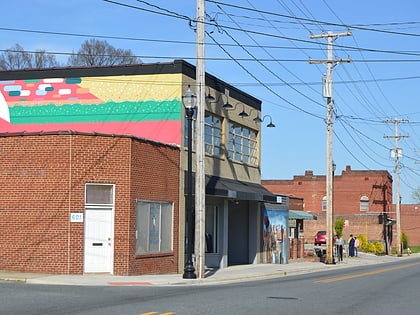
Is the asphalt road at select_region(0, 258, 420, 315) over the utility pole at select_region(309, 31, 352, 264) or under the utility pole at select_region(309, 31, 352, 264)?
under

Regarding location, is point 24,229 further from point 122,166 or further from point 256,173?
point 256,173

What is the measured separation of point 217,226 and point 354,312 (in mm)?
17364

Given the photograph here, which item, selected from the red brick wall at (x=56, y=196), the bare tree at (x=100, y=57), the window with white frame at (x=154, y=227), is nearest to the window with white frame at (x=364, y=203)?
the bare tree at (x=100, y=57)

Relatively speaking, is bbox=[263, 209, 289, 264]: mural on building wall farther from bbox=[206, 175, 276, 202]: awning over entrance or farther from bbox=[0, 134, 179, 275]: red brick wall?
bbox=[0, 134, 179, 275]: red brick wall

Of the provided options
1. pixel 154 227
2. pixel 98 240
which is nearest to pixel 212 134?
pixel 154 227

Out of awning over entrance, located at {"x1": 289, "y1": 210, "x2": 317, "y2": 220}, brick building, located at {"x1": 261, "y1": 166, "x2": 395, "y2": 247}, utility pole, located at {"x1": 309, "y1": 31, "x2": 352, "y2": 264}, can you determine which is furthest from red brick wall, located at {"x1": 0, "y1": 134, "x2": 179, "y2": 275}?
brick building, located at {"x1": 261, "y1": 166, "x2": 395, "y2": 247}

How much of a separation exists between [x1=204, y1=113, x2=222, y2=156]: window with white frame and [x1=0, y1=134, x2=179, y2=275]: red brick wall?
7092 millimetres

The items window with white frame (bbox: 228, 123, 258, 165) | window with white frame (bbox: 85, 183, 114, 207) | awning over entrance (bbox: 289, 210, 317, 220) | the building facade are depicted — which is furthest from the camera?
awning over entrance (bbox: 289, 210, 317, 220)

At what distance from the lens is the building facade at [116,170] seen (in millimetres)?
22766

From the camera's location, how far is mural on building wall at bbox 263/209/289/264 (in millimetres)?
37000

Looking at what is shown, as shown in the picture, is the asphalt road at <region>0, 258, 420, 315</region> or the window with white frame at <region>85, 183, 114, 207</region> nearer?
the asphalt road at <region>0, 258, 420, 315</region>

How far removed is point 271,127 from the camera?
3453 centimetres

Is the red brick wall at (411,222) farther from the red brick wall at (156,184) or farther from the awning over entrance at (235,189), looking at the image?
the red brick wall at (156,184)

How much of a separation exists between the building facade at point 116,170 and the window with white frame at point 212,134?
0.05m
